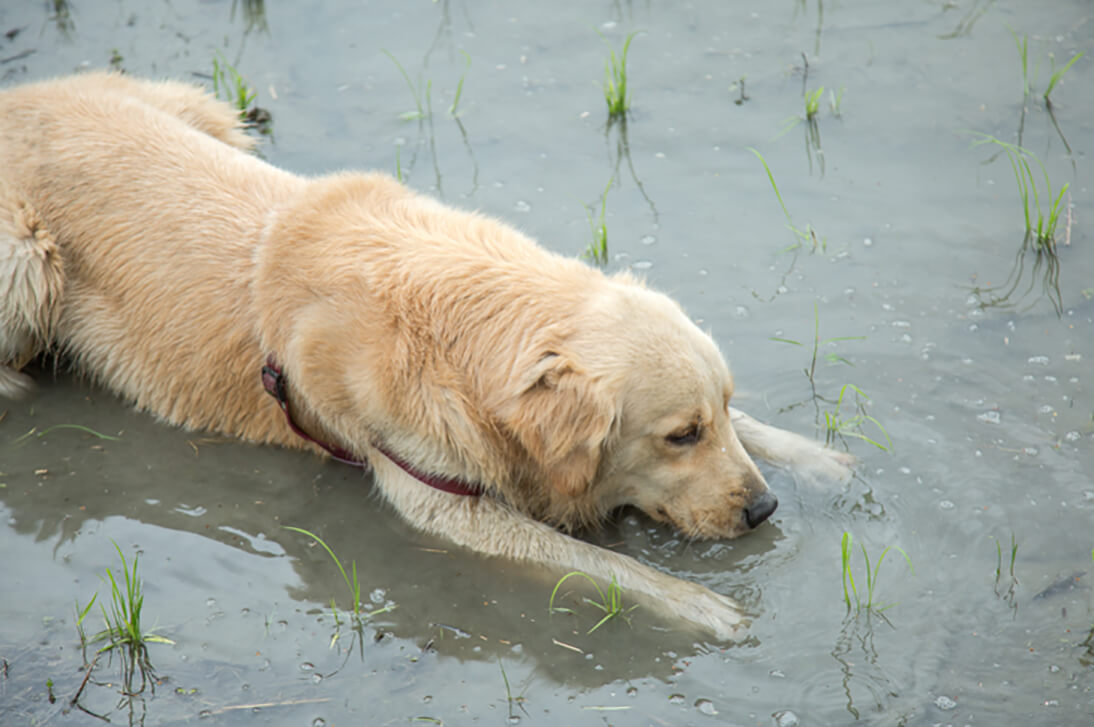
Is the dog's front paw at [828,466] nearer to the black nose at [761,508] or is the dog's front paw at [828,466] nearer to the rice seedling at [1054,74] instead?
the black nose at [761,508]

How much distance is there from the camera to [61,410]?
504 cm

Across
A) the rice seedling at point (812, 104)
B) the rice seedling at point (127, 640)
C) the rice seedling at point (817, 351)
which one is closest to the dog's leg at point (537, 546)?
the rice seedling at point (127, 640)

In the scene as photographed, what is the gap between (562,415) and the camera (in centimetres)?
388

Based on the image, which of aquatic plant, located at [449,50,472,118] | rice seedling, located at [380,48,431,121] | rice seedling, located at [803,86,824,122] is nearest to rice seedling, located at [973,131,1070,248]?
rice seedling, located at [803,86,824,122]

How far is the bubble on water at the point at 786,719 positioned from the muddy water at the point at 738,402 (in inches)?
1.0

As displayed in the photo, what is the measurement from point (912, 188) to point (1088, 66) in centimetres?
187

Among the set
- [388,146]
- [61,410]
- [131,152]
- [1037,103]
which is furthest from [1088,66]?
[61,410]

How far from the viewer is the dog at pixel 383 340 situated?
Answer: 3953 mm

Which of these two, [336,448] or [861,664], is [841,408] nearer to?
[861,664]

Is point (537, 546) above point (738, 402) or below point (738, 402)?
below

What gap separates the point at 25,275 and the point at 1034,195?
17.5 feet

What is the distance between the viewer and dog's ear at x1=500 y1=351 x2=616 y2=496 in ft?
12.6

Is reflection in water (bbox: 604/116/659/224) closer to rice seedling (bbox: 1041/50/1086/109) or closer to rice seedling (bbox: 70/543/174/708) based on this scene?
rice seedling (bbox: 1041/50/1086/109)

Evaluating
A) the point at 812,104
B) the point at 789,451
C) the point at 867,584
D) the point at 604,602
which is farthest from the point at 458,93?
the point at 867,584
